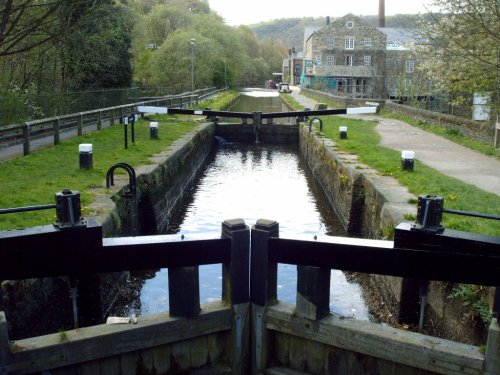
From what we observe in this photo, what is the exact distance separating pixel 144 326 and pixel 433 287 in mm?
2903

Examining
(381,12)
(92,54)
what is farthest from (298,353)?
(381,12)

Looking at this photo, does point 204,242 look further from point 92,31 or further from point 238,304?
point 92,31

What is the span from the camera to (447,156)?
13031mm

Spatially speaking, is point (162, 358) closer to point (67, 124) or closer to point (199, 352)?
point (199, 352)

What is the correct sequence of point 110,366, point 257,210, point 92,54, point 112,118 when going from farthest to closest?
point 92,54 → point 112,118 → point 257,210 → point 110,366

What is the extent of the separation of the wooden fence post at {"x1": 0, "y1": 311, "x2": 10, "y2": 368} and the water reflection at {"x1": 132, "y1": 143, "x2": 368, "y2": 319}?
4.75ft

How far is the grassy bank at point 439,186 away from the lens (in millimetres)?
6370

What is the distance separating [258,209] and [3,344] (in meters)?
8.19

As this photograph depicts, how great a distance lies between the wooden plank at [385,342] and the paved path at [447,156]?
5.44 meters

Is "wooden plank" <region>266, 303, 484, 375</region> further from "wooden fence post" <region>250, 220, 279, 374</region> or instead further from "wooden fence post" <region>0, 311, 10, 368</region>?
"wooden fence post" <region>0, 311, 10, 368</region>

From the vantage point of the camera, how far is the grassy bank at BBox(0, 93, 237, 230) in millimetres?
7097

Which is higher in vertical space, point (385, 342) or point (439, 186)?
point (439, 186)

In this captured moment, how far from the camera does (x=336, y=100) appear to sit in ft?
106

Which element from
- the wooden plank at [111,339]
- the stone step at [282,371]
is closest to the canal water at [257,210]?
the wooden plank at [111,339]
